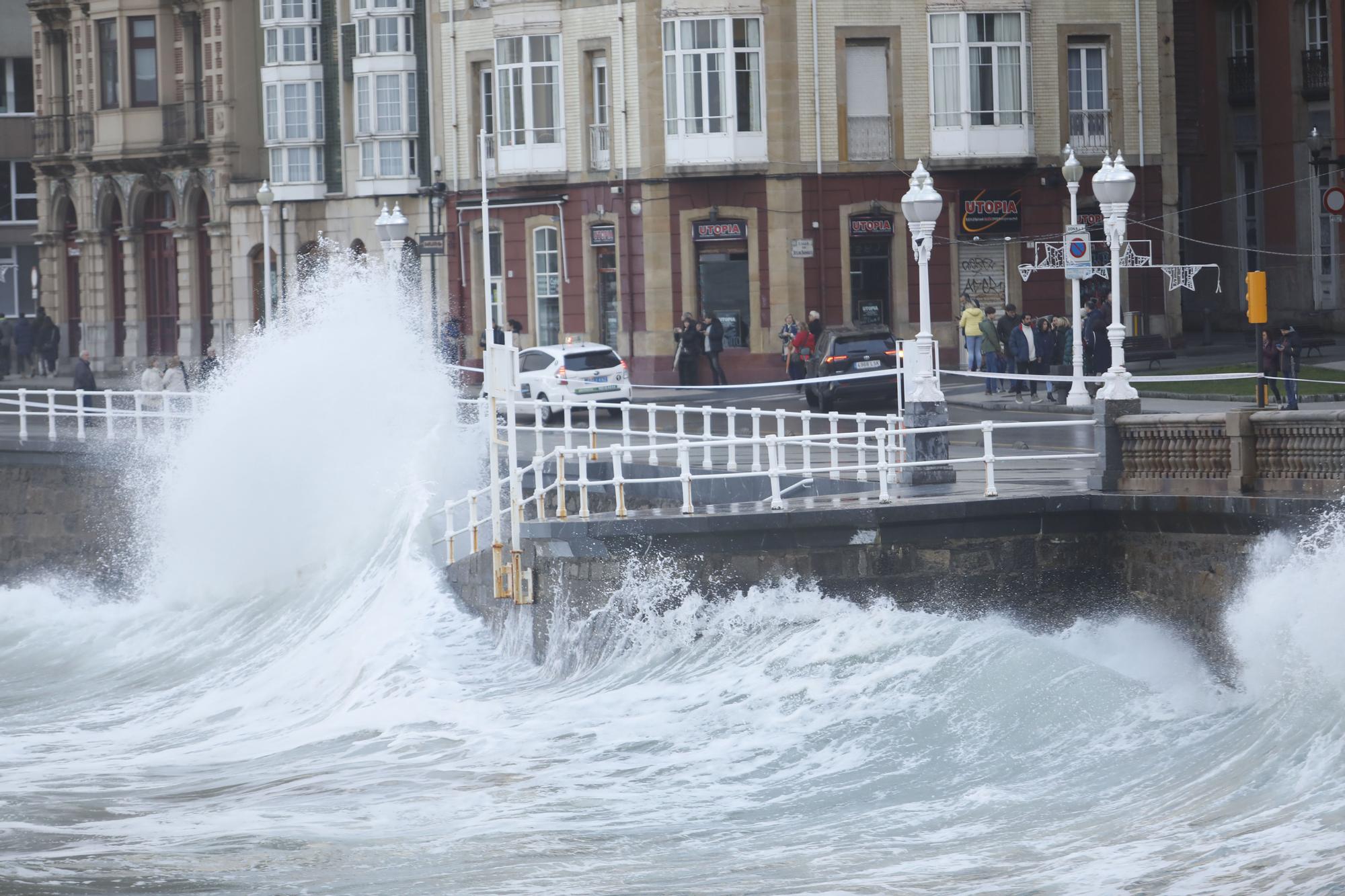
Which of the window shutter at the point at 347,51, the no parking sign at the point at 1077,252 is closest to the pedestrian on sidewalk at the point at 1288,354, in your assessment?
the no parking sign at the point at 1077,252

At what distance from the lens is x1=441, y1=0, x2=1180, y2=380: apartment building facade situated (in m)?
46.3

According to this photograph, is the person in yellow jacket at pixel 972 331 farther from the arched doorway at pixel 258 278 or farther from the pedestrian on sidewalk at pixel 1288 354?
the arched doorway at pixel 258 278

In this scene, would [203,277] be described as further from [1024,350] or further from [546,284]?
[1024,350]

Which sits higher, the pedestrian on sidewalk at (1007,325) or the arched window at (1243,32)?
the arched window at (1243,32)

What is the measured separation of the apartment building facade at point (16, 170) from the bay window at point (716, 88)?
25.9m

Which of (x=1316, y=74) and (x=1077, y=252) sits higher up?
(x=1316, y=74)

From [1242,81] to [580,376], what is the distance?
77.9 ft

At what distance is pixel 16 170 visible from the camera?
6769 cm

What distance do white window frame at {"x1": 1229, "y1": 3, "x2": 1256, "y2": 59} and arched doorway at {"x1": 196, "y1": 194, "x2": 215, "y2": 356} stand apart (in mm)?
26267

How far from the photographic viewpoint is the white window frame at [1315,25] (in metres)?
53.2

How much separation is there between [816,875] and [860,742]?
11.9ft

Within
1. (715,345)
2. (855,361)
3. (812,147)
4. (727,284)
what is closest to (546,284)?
(727,284)

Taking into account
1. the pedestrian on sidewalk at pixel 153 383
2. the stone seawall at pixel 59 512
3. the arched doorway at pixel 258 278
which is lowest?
the stone seawall at pixel 59 512

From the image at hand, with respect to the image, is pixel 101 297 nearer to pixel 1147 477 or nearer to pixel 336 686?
pixel 336 686
